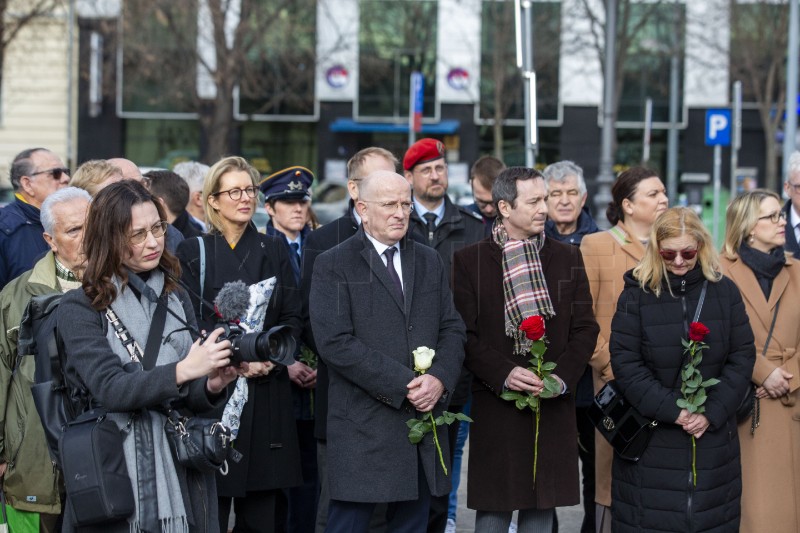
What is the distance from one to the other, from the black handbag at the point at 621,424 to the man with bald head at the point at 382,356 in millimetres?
907

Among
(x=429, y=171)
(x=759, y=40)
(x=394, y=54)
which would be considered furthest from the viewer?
(x=394, y=54)

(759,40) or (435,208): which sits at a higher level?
(759,40)

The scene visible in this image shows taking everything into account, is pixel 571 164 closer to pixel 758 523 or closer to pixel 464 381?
pixel 464 381

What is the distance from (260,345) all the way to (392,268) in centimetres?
164

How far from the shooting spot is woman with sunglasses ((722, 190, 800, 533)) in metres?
6.00

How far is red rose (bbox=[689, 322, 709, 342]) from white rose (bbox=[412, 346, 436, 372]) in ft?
4.24

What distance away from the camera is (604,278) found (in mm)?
6555

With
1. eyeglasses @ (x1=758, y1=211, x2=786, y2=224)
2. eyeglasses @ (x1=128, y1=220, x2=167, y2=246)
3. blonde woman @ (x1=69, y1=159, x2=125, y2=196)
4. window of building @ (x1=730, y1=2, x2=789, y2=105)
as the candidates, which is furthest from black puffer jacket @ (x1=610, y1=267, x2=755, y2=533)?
window of building @ (x1=730, y1=2, x2=789, y2=105)

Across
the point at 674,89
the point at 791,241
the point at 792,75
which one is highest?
the point at 674,89

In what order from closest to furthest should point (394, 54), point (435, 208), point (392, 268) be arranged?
point (392, 268) → point (435, 208) → point (394, 54)

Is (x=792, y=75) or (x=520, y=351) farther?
(x=792, y=75)

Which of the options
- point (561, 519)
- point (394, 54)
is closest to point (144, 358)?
point (561, 519)

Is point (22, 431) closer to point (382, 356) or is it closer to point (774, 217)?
point (382, 356)

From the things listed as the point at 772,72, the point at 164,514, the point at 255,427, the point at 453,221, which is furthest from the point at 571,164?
the point at 772,72
